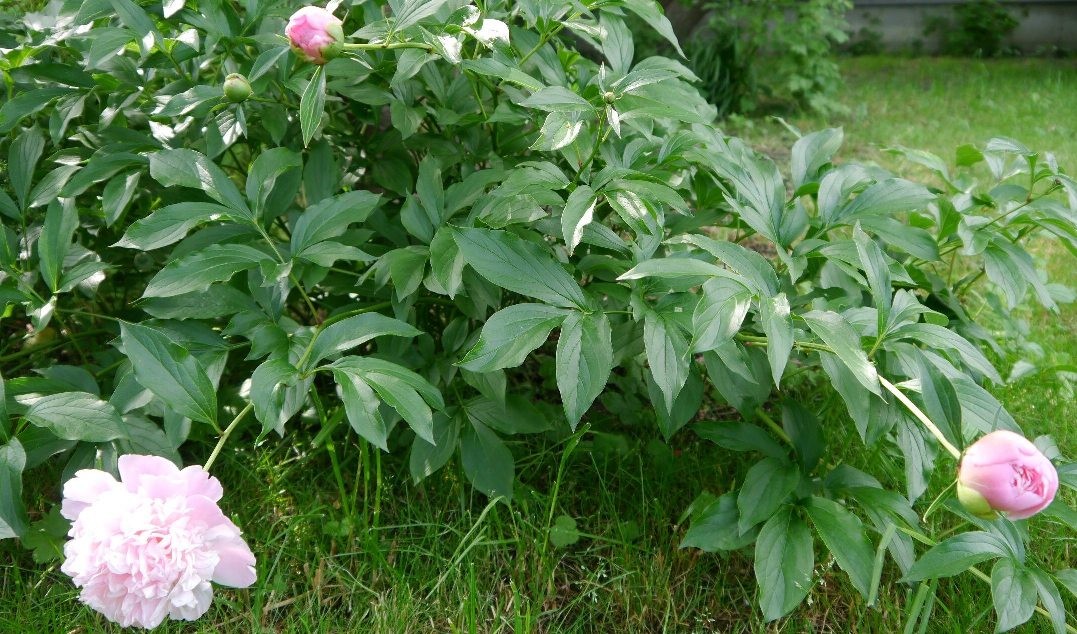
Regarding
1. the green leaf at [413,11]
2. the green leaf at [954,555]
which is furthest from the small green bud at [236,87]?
the green leaf at [954,555]

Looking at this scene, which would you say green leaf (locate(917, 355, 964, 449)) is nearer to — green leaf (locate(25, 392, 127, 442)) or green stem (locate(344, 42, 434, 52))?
green stem (locate(344, 42, 434, 52))

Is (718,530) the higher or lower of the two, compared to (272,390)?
lower

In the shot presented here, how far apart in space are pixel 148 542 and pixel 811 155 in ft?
4.30

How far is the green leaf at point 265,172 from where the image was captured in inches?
55.8

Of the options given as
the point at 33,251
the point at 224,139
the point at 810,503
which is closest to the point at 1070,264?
the point at 810,503

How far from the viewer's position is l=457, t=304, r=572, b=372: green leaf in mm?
1165

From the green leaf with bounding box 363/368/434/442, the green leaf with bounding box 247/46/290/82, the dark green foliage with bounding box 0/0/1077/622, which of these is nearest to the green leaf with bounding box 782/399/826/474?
the dark green foliage with bounding box 0/0/1077/622

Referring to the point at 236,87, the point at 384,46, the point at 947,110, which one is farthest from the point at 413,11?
the point at 947,110

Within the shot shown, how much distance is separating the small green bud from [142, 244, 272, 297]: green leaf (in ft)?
0.81

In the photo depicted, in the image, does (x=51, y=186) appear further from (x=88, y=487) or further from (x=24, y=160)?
(x=88, y=487)

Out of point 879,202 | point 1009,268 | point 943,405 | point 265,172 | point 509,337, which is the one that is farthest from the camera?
point 1009,268

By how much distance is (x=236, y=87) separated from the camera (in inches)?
53.9

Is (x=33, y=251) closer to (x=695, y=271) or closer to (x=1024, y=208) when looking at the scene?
(x=695, y=271)

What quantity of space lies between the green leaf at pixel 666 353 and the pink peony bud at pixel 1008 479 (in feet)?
1.19
